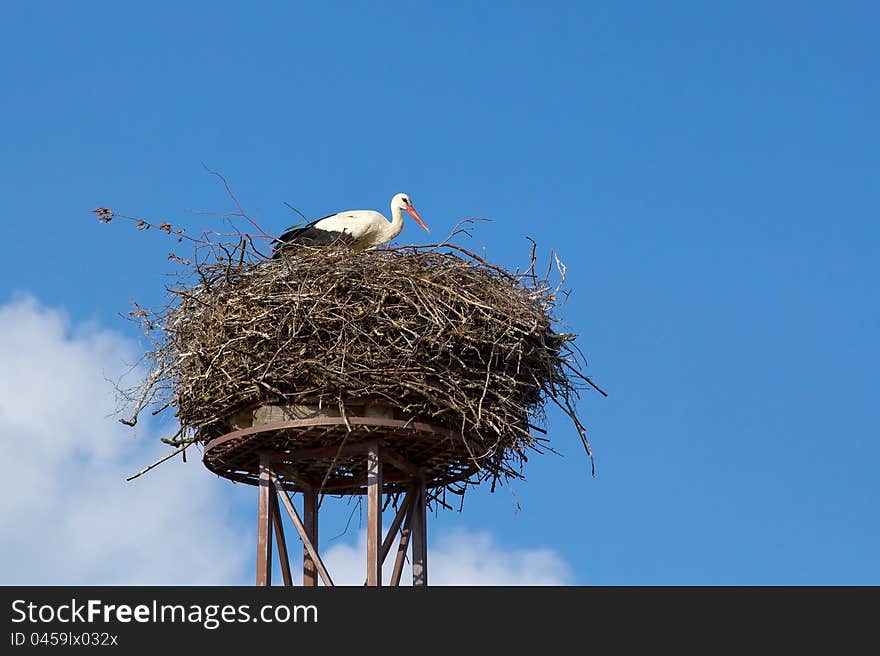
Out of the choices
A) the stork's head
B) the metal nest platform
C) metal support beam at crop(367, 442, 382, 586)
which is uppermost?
the stork's head

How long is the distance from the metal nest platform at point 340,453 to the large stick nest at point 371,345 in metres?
0.16

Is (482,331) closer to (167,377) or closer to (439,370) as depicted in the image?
(439,370)

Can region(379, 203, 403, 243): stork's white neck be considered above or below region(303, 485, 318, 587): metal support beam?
above

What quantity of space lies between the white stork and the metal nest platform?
2.02 metres

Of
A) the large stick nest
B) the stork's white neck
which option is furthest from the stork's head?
the large stick nest

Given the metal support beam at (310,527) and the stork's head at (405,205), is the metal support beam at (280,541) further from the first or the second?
the stork's head at (405,205)

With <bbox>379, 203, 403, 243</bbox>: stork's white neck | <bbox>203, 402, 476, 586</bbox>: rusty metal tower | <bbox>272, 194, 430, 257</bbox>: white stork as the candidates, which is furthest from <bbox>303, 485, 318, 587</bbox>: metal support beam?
<bbox>379, 203, 403, 243</bbox>: stork's white neck

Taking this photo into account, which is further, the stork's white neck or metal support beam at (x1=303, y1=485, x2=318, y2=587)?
the stork's white neck

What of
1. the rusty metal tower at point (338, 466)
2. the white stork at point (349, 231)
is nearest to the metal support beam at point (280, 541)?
the rusty metal tower at point (338, 466)

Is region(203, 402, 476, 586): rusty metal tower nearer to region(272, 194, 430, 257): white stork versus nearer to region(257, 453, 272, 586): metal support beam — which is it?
region(257, 453, 272, 586): metal support beam

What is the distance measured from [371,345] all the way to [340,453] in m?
0.94

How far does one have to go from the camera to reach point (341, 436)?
36.1ft

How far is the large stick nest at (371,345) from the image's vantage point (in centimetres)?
1069

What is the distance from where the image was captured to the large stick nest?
421 inches
